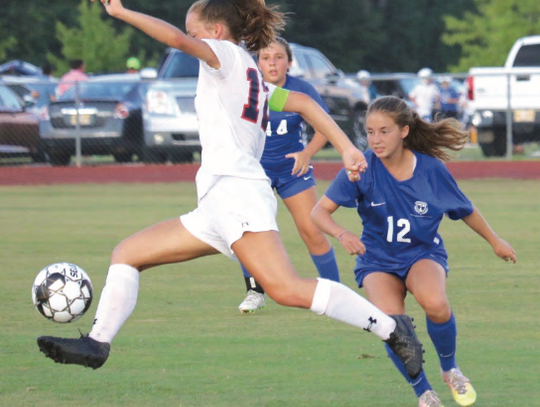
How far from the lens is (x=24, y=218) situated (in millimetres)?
16172

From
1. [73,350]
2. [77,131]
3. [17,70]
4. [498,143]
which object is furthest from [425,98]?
[73,350]

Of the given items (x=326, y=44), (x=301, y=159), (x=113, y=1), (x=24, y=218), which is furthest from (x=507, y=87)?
(x=326, y=44)

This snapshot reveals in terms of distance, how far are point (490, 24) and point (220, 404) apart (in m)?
39.7

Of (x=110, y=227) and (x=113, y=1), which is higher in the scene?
(x=113, y=1)

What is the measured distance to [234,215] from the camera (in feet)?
18.8

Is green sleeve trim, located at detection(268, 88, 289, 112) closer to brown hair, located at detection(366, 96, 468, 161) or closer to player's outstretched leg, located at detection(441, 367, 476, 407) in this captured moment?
brown hair, located at detection(366, 96, 468, 161)

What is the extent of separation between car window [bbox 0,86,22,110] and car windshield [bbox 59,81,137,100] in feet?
2.75

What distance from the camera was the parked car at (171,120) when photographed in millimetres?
22859

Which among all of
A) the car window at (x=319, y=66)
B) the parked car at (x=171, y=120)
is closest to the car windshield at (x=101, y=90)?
the parked car at (x=171, y=120)

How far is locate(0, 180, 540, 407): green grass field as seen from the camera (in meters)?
6.16

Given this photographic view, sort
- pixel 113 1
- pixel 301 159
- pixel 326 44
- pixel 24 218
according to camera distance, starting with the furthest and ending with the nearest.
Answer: pixel 326 44, pixel 24 218, pixel 301 159, pixel 113 1

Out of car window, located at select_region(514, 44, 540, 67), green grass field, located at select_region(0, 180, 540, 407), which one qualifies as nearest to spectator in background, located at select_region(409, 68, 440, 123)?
car window, located at select_region(514, 44, 540, 67)

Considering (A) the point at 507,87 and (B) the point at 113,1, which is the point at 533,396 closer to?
(B) the point at 113,1

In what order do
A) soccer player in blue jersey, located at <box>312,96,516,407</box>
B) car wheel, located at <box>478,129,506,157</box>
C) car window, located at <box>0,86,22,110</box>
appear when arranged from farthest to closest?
1. car wheel, located at <box>478,129,506,157</box>
2. car window, located at <box>0,86,22,110</box>
3. soccer player in blue jersey, located at <box>312,96,516,407</box>
